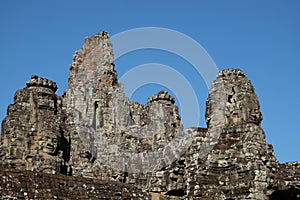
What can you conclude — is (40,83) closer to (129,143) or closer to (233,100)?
(129,143)

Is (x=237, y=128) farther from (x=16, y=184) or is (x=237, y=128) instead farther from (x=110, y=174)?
(x=110, y=174)

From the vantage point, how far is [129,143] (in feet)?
107

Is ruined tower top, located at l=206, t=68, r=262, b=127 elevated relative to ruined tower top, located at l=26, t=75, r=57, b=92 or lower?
lower

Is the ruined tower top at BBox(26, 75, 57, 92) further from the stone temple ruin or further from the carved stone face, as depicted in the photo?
the carved stone face

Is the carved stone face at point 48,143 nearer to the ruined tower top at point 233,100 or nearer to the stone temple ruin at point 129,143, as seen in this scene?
the stone temple ruin at point 129,143

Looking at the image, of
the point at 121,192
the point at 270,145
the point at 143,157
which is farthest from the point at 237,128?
the point at 143,157

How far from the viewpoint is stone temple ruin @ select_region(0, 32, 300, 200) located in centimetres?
1359

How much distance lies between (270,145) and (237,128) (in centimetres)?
95

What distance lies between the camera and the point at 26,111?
82.9 ft

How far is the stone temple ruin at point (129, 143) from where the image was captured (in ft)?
44.6

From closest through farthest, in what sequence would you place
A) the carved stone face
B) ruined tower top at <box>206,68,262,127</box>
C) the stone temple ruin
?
the stone temple ruin < ruined tower top at <box>206,68,262,127</box> < the carved stone face

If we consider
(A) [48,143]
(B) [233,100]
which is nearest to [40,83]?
(A) [48,143]

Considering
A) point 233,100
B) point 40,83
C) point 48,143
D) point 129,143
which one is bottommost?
point 233,100

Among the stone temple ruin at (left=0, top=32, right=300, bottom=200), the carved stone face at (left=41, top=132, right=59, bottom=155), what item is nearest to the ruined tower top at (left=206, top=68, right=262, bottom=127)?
the stone temple ruin at (left=0, top=32, right=300, bottom=200)
